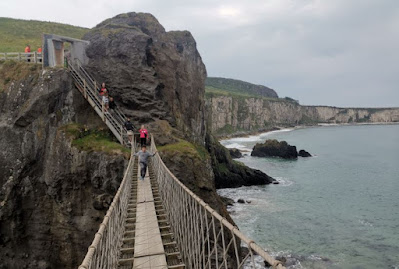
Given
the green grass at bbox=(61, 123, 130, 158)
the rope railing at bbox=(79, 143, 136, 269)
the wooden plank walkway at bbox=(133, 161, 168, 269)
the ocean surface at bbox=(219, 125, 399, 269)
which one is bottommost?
the ocean surface at bbox=(219, 125, 399, 269)

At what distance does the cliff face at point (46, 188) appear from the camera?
17.4 m

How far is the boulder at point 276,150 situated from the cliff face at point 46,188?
59.9 m

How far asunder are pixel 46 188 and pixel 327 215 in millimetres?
27364

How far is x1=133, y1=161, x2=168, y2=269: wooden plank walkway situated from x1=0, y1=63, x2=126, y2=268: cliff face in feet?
25.8

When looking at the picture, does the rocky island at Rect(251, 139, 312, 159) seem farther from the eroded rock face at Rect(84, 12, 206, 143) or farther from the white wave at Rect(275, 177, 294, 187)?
the eroded rock face at Rect(84, 12, 206, 143)

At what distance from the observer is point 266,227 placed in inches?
1151

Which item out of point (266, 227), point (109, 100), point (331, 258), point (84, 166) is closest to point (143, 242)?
point (84, 166)

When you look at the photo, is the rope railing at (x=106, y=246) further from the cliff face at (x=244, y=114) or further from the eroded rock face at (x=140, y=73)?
the cliff face at (x=244, y=114)

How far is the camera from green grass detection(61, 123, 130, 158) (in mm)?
18011

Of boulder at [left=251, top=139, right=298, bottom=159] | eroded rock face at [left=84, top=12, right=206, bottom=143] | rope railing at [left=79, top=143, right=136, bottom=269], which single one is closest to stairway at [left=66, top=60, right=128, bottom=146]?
eroded rock face at [left=84, top=12, right=206, bottom=143]

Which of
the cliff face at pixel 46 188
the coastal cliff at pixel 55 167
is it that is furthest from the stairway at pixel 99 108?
the cliff face at pixel 46 188

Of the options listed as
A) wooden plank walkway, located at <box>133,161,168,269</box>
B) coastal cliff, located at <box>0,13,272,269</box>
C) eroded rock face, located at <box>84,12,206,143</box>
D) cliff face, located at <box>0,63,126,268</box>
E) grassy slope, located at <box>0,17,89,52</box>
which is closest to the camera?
wooden plank walkway, located at <box>133,161,168,269</box>

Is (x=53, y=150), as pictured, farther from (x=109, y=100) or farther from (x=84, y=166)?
(x=109, y=100)

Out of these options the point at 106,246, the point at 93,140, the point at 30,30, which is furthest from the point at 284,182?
the point at 30,30
